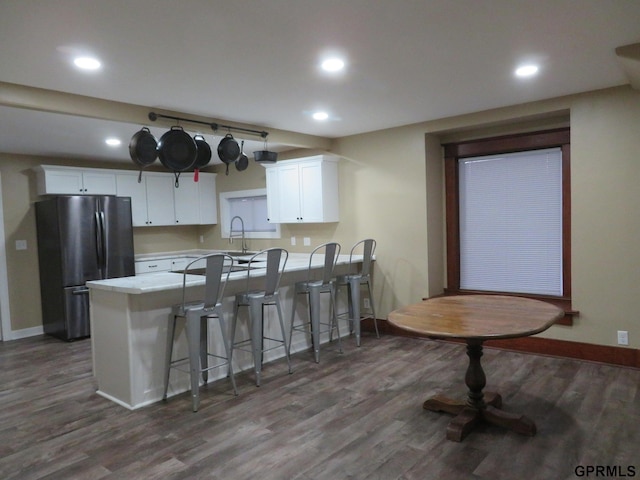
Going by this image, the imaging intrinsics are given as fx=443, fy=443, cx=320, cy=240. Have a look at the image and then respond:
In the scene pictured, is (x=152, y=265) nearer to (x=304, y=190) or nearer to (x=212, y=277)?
(x=304, y=190)

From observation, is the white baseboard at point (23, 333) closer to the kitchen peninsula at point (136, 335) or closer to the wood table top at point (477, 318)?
the kitchen peninsula at point (136, 335)

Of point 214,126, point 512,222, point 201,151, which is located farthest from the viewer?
point 512,222

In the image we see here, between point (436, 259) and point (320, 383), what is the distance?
6.98 feet

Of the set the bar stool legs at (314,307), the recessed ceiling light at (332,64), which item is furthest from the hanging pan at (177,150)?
the bar stool legs at (314,307)

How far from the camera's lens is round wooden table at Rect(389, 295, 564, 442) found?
249 cm

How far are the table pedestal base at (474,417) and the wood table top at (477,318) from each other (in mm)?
618

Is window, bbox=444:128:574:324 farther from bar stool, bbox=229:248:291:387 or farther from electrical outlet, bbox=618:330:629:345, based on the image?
bar stool, bbox=229:248:291:387

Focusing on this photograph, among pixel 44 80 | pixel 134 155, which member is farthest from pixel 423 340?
pixel 44 80

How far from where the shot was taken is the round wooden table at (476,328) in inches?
98.0

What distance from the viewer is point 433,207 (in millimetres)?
4996

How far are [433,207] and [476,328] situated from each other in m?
2.64

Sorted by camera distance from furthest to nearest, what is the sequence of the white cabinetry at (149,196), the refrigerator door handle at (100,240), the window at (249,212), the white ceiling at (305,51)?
1. the window at (249,212)
2. the white cabinetry at (149,196)
3. the refrigerator door handle at (100,240)
4. the white ceiling at (305,51)

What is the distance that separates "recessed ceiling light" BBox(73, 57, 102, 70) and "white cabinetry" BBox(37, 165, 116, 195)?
10.5 feet

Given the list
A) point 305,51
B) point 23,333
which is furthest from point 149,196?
point 305,51
